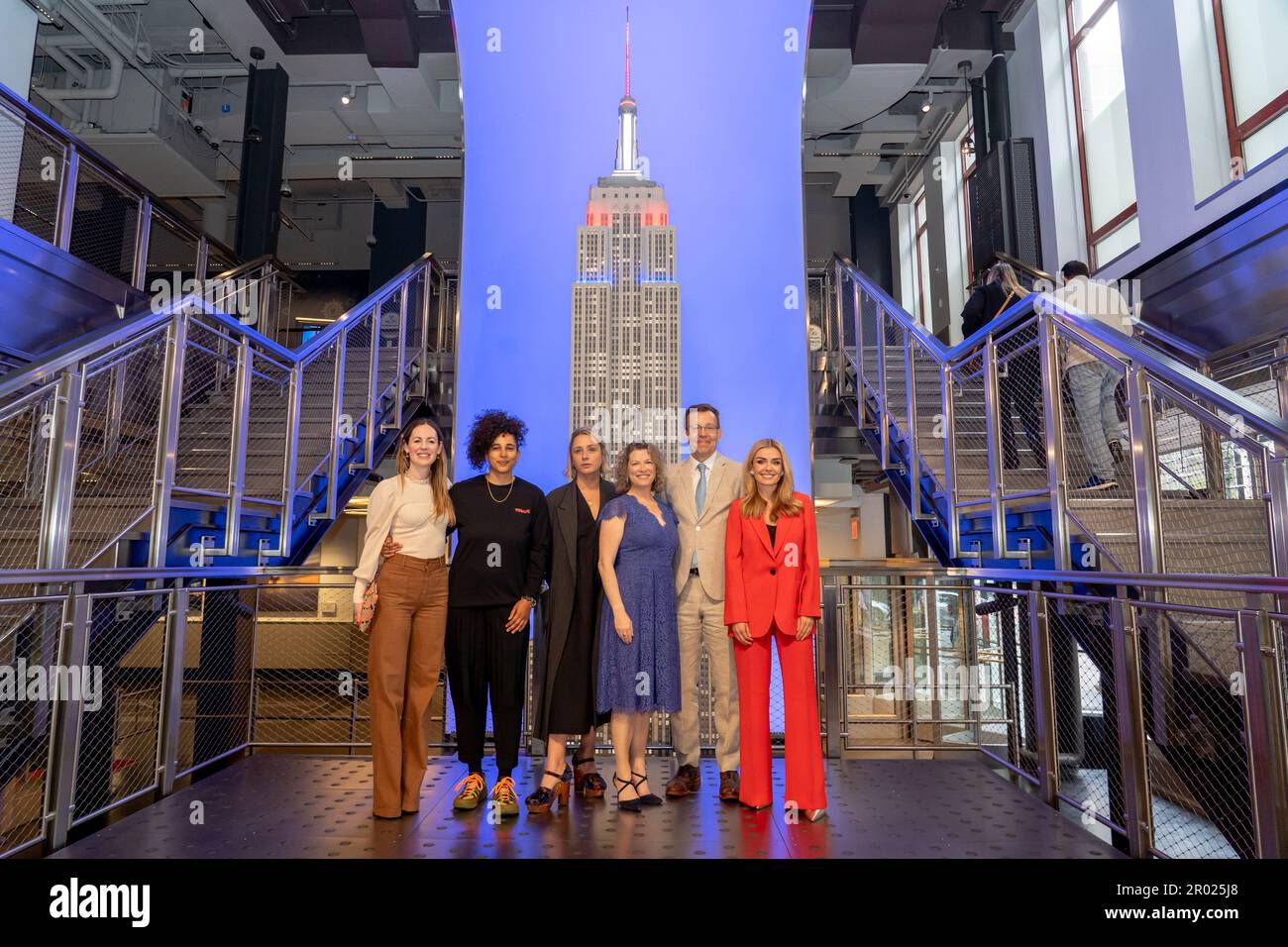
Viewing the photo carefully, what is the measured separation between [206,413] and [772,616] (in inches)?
213

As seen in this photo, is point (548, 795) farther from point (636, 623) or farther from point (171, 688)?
point (171, 688)

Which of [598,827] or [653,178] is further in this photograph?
[653,178]

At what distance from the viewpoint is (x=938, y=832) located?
9.90 ft

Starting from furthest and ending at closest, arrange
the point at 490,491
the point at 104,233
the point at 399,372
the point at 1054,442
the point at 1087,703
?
1. the point at 104,233
2. the point at 399,372
3. the point at 1087,703
4. the point at 1054,442
5. the point at 490,491

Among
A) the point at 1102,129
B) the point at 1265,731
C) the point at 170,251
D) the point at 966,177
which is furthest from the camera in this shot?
the point at 966,177

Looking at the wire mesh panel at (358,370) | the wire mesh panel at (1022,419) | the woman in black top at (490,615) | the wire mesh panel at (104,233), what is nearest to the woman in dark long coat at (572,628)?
the woman in black top at (490,615)

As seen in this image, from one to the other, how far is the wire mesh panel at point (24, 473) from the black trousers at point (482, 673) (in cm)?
172

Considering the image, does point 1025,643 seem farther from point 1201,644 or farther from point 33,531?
point 33,531

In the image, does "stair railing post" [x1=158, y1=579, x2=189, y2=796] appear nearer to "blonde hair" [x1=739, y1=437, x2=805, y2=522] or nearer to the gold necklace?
the gold necklace

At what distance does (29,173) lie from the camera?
6297mm

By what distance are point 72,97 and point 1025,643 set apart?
465 inches

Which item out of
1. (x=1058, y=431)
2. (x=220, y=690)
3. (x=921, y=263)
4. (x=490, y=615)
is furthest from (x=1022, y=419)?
(x=921, y=263)

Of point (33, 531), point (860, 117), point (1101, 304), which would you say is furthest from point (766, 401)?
point (860, 117)

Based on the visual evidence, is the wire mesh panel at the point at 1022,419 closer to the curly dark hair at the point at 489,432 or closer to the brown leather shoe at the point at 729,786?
the brown leather shoe at the point at 729,786
